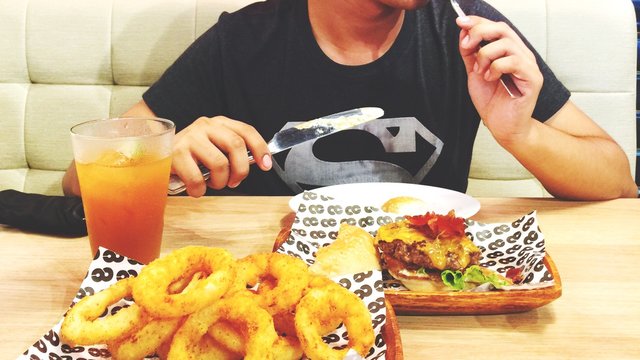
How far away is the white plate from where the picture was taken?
140 centimetres

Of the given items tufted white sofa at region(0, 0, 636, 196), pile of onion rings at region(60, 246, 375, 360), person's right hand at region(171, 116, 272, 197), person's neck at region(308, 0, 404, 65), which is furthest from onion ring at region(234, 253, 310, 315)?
tufted white sofa at region(0, 0, 636, 196)

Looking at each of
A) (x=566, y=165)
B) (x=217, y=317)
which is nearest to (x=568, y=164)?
(x=566, y=165)

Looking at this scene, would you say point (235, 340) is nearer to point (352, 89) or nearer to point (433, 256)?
point (433, 256)

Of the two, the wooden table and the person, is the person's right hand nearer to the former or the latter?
the wooden table

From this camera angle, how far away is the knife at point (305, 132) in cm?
131

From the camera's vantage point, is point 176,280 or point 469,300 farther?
point 469,300

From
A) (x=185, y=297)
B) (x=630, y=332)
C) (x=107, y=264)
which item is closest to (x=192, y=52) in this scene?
(x=107, y=264)

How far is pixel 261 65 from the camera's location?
1.86m

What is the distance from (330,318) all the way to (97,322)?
287 mm

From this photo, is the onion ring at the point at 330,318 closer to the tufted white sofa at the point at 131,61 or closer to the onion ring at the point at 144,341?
the onion ring at the point at 144,341

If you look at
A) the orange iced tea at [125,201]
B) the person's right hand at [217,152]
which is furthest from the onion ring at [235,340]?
the person's right hand at [217,152]

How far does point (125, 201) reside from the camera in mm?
982

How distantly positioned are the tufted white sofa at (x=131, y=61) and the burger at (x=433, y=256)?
1.30 meters

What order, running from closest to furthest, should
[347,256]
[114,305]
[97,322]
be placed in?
[97,322] < [114,305] < [347,256]
